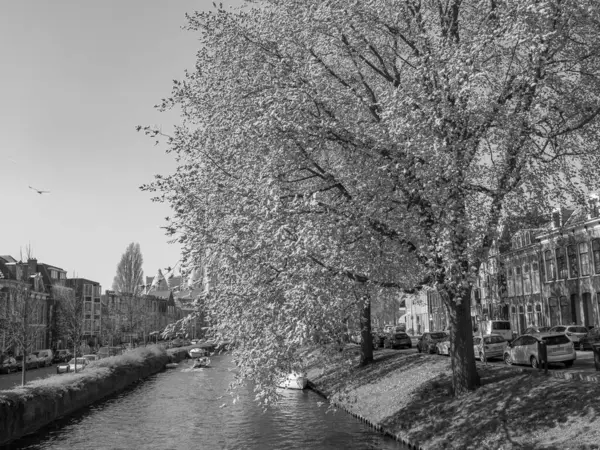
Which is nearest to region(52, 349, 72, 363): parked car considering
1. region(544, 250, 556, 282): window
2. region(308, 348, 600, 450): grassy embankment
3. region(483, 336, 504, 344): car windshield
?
region(308, 348, 600, 450): grassy embankment

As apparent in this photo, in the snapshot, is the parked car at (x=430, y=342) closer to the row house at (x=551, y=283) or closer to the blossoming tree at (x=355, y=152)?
the row house at (x=551, y=283)

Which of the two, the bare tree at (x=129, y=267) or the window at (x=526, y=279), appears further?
the bare tree at (x=129, y=267)

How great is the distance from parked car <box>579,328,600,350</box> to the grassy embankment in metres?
13.6

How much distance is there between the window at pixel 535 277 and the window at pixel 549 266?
202cm

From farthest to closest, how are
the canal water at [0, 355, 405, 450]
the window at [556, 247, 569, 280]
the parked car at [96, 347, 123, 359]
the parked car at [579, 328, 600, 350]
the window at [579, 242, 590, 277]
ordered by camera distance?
1. the parked car at [96, 347, 123, 359]
2. the window at [556, 247, 569, 280]
3. the window at [579, 242, 590, 277]
4. the parked car at [579, 328, 600, 350]
5. the canal water at [0, 355, 405, 450]

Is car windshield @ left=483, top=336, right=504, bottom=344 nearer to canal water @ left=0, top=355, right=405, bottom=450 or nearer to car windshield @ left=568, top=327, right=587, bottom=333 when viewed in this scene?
car windshield @ left=568, top=327, right=587, bottom=333

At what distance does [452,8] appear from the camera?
61.0 feet

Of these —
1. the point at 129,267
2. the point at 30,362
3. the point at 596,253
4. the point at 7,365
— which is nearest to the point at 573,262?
the point at 596,253

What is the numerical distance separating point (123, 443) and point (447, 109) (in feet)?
60.3

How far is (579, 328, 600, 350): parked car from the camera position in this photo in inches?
1408

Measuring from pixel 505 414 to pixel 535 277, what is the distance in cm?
4636

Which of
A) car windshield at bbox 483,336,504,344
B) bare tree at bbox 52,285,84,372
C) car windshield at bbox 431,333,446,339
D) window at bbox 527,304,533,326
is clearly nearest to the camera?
car windshield at bbox 483,336,504,344

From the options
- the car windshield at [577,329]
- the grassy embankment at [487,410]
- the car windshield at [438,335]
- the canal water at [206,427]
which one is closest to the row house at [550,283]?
the car windshield at [438,335]

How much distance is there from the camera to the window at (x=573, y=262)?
51812mm
